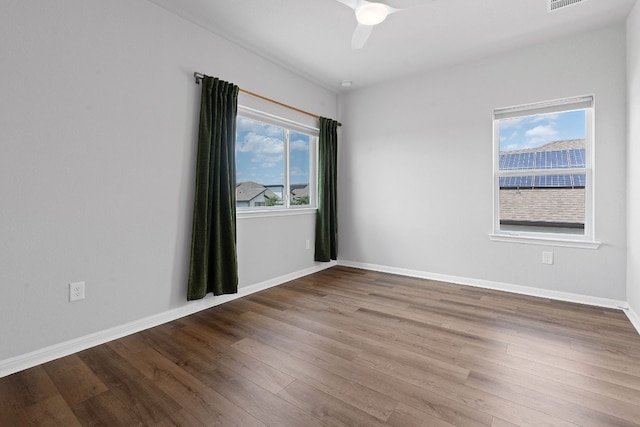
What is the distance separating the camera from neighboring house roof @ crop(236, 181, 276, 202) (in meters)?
3.30

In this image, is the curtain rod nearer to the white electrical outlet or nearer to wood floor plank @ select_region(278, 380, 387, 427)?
the white electrical outlet

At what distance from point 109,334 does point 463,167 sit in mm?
3757

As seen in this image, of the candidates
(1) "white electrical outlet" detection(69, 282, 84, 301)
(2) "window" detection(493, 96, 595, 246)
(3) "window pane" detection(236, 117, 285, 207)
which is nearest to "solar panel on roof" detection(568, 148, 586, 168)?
(2) "window" detection(493, 96, 595, 246)

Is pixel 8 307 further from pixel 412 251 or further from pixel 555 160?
pixel 555 160

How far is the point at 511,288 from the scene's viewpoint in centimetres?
334

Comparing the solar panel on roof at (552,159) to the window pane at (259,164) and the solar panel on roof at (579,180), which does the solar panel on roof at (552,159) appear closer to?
the solar panel on roof at (579,180)

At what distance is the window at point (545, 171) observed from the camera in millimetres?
3035

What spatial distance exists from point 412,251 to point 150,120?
3225mm

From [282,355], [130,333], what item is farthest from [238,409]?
[130,333]

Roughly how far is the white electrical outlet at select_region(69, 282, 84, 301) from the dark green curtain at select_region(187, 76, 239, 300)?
0.76 metres

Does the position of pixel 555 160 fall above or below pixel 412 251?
above

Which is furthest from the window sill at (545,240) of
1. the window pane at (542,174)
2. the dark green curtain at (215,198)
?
the dark green curtain at (215,198)

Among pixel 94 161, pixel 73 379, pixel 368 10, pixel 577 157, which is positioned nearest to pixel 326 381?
pixel 73 379

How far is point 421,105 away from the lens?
389cm
